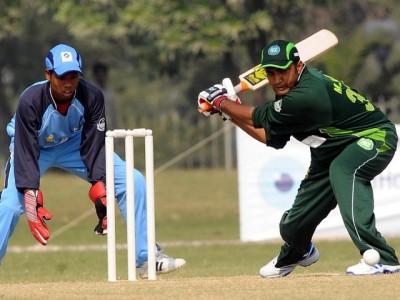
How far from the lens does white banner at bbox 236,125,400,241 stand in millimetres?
17406

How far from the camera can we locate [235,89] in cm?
1040

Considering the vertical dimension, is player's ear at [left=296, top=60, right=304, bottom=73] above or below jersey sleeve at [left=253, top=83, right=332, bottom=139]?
above

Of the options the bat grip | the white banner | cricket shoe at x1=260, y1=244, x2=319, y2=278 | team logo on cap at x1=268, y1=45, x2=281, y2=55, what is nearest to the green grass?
cricket shoe at x1=260, y1=244, x2=319, y2=278

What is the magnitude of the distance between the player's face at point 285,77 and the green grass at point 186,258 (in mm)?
1383

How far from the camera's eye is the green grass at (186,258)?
879 centimetres

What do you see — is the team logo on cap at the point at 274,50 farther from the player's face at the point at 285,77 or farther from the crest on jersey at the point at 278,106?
the crest on jersey at the point at 278,106

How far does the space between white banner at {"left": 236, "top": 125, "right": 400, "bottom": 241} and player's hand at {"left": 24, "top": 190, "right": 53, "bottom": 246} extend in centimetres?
774

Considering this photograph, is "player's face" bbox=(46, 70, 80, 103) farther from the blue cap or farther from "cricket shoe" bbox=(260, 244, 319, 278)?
"cricket shoe" bbox=(260, 244, 319, 278)

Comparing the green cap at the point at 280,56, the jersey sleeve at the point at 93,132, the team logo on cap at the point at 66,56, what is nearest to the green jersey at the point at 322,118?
the green cap at the point at 280,56

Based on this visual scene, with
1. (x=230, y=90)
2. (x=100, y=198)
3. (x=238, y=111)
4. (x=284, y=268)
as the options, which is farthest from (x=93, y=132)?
(x=284, y=268)

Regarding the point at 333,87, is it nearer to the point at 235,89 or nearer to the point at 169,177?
the point at 235,89

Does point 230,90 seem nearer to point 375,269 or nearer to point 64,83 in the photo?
point 64,83

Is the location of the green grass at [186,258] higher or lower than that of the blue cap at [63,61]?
lower

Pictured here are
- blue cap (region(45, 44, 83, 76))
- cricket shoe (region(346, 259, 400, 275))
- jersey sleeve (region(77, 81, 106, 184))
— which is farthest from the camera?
jersey sleeve (region(77, 81, 106, 184))
